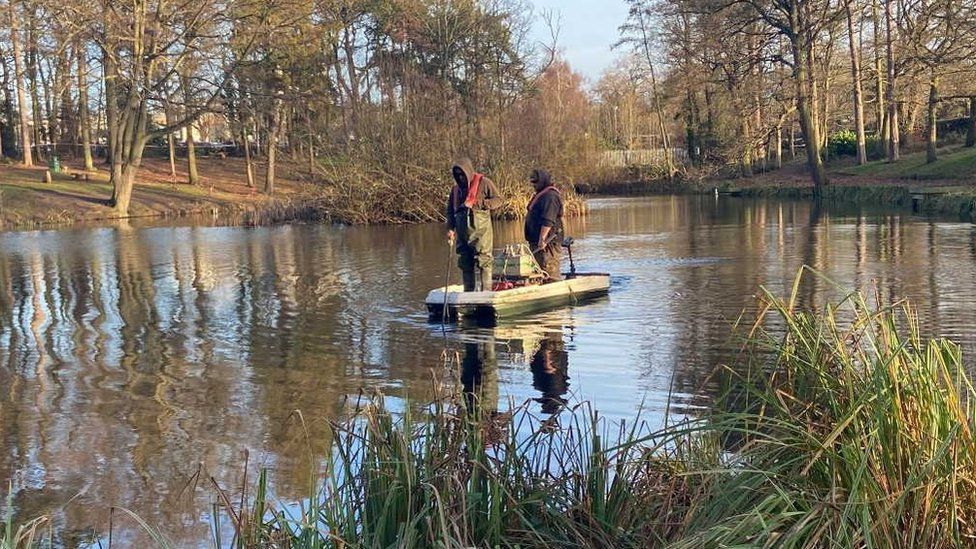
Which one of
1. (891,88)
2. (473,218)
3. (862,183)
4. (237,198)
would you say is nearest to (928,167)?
(862,183)

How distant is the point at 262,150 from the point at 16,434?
56.3 m

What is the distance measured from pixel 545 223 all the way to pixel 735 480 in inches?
363

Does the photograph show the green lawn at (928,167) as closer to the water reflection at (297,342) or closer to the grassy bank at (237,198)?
the water reflection at (297,342)

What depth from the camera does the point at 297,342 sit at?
11750 millimetres

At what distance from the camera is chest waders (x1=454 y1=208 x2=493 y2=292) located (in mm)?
12180

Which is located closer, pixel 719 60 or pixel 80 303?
pixel 80 303

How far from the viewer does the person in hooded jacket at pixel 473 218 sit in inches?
472

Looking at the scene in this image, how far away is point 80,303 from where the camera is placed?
52.0 feet

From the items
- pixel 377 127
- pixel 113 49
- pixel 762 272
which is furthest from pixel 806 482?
pixel 113 49

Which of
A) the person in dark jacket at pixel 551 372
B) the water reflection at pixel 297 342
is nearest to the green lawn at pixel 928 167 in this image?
the water reflection at pixel 297 342

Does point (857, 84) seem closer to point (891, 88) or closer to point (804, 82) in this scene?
point (891, 88)

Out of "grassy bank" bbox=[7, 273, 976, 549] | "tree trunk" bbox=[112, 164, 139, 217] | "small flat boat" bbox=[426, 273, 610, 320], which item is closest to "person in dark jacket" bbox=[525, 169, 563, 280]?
"small flat boat" bbox=[426, 273, 610, 320]

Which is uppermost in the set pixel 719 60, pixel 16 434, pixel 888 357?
pixel 719 60

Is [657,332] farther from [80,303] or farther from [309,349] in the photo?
[80,303]
